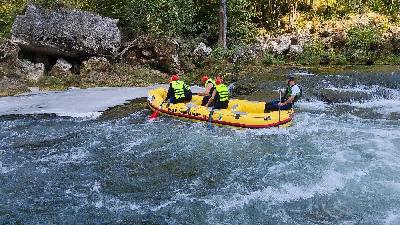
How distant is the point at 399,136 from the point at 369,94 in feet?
13.7

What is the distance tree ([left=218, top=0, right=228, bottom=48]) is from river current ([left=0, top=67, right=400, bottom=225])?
8477 mm

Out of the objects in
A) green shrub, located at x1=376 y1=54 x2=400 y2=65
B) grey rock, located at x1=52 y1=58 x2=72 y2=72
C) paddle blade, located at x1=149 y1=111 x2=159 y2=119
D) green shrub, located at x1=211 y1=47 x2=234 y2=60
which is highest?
green shrub, located at x1=211 y1=47 x2=234 y2=60

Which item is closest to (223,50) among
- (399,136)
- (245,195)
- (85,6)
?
(85,6)

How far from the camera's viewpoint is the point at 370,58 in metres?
20.4

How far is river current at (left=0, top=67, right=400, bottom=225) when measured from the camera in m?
7.04

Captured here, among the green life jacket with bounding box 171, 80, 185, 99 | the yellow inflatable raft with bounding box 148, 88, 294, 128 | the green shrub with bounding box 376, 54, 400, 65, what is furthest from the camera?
the green shrub with bounding box 376, 54, 400, 65

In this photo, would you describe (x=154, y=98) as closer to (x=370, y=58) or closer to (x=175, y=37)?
(x=175, y=37)

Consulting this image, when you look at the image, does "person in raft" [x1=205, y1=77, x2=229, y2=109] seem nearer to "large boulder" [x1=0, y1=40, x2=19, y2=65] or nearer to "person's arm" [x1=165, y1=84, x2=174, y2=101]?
"person's arm" [x1=165, y1=84, x2=174, y2=101]

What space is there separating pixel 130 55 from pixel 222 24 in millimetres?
4554

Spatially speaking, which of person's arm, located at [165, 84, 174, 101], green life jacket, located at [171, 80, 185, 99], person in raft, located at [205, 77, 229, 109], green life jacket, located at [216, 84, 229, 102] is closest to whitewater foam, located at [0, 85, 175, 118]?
person's arm, located at [165, 84, 174, 101]

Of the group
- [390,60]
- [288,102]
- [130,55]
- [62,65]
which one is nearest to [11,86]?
[62,65]

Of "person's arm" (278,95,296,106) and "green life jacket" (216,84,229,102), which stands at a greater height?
"green life jacket" (216,84,229,102)

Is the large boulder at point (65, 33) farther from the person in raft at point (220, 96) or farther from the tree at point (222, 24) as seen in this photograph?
the person in raft at point (220, 96)

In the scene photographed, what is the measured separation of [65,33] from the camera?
1656 centimetres
